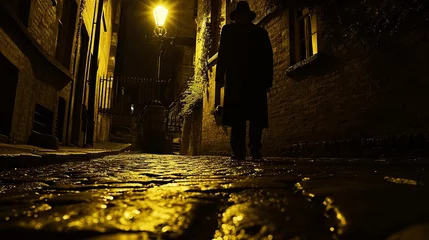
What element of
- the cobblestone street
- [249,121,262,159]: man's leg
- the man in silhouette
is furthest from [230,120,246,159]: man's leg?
the cobblestone street

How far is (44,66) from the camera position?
648 cm

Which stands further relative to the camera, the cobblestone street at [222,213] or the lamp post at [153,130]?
the lamp post at [153,130]

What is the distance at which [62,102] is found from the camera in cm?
831

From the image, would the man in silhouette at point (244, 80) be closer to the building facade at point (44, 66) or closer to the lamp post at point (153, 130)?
the building facade at point (44, 66)

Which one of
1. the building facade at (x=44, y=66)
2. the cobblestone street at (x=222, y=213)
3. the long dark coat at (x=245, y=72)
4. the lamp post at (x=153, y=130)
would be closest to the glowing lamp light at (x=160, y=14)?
the lamp post at (x=153, y=130)

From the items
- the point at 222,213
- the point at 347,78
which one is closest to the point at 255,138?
the point at 347,78

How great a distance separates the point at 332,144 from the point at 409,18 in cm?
222

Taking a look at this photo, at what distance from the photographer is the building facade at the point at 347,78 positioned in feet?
13.2

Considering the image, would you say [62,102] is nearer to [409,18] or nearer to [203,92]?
[203,92]

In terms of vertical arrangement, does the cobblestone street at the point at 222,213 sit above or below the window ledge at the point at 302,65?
below

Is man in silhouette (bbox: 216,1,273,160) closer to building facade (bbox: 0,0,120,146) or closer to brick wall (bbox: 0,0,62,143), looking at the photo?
building facade (bbox: 0,0,120,146)

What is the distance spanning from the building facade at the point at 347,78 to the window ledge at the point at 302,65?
0.02 meters

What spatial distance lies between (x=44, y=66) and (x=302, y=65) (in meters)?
5.62

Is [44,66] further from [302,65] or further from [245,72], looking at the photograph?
[302,65]
